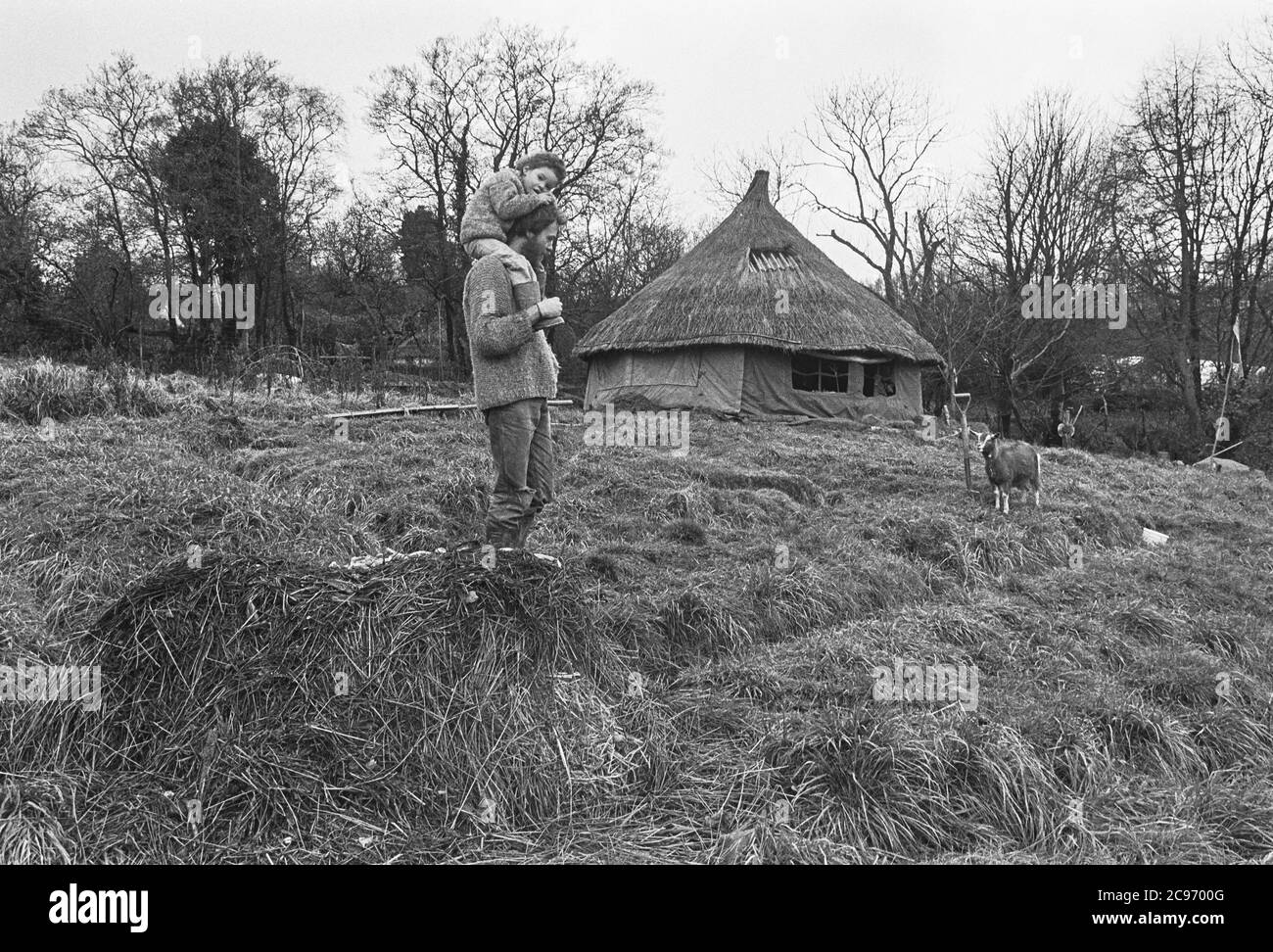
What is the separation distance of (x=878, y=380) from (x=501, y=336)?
16.5 m

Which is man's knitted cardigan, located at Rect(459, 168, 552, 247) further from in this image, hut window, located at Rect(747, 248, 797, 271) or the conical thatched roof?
hut window, located at Rect(747, 248, 797, 271)

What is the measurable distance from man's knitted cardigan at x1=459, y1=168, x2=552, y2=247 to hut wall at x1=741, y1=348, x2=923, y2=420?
1388 centimetres

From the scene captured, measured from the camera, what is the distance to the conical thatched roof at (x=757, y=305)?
1838cm

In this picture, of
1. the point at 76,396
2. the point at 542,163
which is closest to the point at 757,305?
the point at 76,396

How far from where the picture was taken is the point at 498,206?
448cm

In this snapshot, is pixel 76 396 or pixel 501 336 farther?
pixel 76 396

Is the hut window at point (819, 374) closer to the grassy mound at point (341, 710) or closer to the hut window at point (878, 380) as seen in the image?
the hut window at point (878, 380)

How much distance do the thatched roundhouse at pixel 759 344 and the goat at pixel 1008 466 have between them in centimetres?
849

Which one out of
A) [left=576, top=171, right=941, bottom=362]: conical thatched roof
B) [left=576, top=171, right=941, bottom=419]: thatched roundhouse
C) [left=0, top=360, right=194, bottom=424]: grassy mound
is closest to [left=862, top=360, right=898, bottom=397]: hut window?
[left=576, top=171, right=941, bottom=419]: thatched roundhouse

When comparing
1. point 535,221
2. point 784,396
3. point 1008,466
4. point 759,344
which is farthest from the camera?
point 784,396

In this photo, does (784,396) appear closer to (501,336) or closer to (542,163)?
(542,163)

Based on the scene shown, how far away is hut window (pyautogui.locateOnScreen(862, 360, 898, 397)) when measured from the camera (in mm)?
19578

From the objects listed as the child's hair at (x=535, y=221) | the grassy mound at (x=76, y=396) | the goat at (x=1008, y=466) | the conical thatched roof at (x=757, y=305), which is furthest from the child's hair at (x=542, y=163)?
the conical thatched roof at (x=757, y=305)

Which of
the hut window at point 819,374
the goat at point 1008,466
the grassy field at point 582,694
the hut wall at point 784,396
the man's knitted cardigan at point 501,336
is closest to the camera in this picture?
the grassy field at point 582,694
